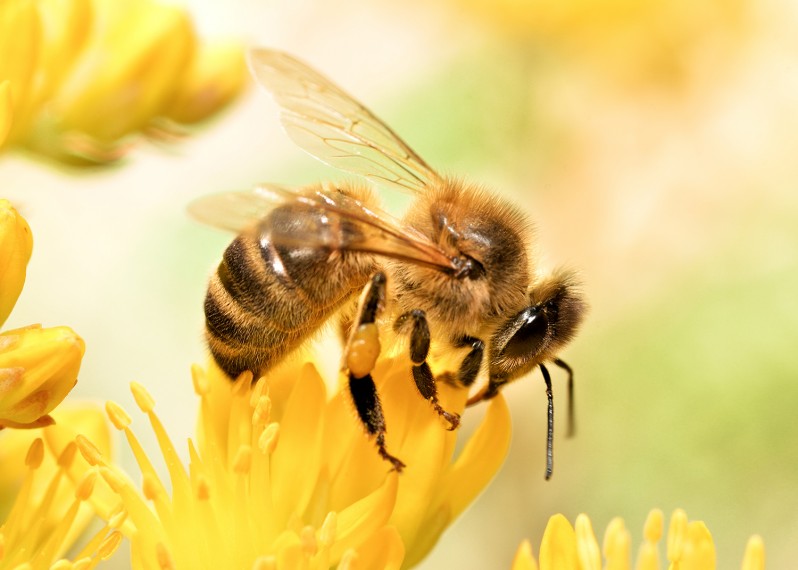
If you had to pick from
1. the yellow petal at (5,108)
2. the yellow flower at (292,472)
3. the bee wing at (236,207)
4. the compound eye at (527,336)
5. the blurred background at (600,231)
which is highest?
the bee wing at (236,207)

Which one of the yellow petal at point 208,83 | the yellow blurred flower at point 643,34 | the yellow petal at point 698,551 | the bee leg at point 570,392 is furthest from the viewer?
the yellow blurred flower at point 643,34

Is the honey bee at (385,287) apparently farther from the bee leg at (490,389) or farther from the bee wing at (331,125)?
the bee wing at (331,125)

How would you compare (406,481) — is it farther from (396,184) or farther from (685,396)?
(685,396)

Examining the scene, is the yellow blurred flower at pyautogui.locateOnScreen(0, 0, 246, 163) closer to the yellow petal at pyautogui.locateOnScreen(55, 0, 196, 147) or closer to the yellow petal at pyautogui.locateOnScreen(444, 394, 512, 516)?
the yellow petal at pyautogui.locateOnScreen(55, 0, 196, 147)

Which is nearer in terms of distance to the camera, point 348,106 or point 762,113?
point 348,106

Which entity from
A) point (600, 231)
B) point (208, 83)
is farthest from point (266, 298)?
point (600, 231)

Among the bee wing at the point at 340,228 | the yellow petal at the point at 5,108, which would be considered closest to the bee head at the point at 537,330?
the bee wing at the point at 340,228

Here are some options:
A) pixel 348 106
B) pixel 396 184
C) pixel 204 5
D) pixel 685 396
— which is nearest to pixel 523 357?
pixel 396 184
